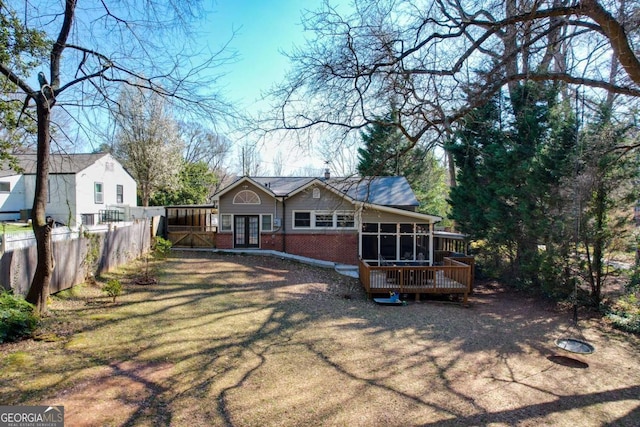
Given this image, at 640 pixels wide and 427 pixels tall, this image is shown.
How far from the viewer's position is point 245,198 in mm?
18188

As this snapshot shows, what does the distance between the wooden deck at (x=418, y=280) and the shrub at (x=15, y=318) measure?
9.03 metres

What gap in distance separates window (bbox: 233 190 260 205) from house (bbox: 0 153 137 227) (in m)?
9.39

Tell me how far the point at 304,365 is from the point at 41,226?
5.67m

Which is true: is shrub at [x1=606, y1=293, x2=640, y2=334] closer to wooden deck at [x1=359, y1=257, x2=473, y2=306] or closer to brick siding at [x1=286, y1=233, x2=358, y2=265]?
wooden deck at [x1=359, y1=257, x2=473, y2=306]

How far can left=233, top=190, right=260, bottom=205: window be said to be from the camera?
1812 cm

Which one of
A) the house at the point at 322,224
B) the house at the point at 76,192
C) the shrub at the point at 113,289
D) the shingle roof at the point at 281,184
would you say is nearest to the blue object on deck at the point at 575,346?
the house at the point at 322,224

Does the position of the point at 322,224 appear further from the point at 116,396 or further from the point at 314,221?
the point at 116,396

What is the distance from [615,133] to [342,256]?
37.1 ft

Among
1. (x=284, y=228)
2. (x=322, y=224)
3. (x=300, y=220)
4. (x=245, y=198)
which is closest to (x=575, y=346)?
(x=322, y=224)

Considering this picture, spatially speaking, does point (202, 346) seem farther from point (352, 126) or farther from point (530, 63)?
point (530, 63)

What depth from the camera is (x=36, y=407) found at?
404 cm

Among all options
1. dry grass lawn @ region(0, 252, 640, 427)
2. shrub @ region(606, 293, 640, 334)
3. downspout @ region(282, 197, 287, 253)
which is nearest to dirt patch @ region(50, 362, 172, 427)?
dry grass lawn @ region(0, 252, 640, 427)

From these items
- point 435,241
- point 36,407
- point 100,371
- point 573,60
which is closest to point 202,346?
point 100,371

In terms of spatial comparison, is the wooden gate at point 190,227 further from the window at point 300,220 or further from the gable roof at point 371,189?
the window at point 300,220
